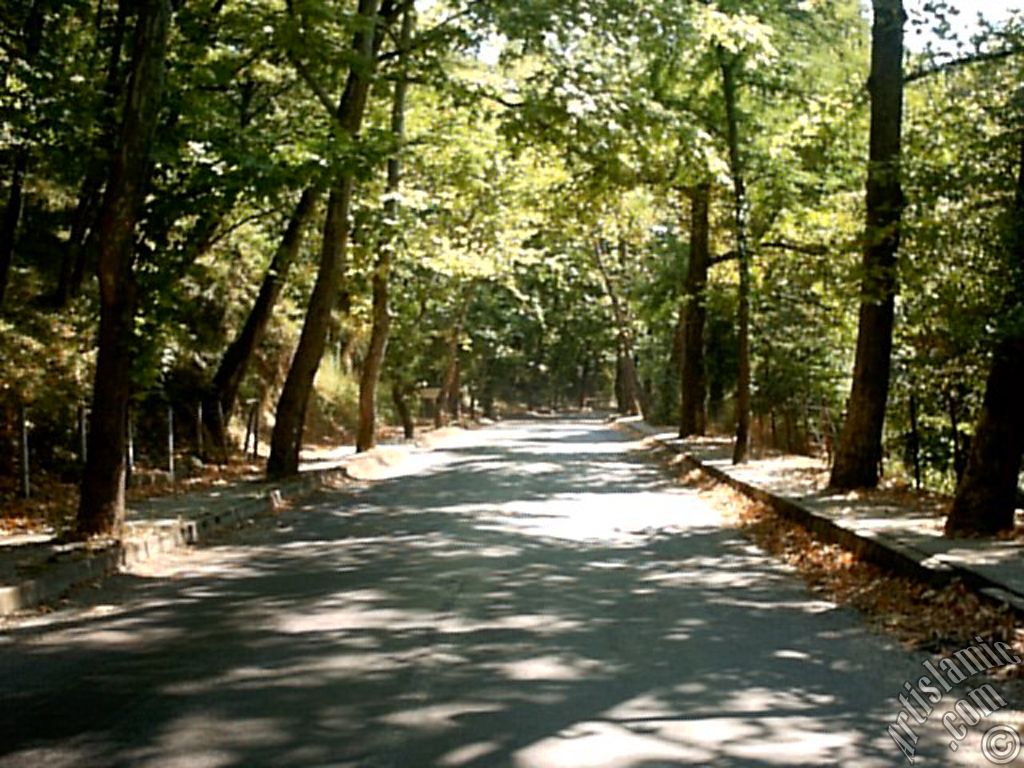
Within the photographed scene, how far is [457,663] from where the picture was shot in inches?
316

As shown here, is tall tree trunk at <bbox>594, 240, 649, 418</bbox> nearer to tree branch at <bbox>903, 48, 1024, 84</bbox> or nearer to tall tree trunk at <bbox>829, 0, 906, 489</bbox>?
tall tree trunk at <bbox>829, 0, 906, 489</bbox>

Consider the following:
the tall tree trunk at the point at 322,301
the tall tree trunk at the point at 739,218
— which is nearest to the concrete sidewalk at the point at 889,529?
the tall tree trunk at the point at 739,218

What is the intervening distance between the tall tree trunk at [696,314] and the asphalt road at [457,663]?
1704cm

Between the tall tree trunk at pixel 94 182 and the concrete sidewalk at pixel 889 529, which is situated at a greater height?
the tall tree trunk at pixel 94 182

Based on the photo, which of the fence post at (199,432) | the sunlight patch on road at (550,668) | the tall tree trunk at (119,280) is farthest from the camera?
the fence post at (199,432)

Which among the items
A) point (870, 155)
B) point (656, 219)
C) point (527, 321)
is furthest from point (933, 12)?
point (527, 321)

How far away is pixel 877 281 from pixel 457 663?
11021mm

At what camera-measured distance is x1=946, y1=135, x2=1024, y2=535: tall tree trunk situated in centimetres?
1255

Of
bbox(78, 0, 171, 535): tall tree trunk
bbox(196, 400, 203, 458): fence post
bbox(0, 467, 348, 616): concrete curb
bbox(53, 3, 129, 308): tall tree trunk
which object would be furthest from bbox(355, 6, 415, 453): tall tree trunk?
bbox(78, 0, 171, 535): tall tree trunk

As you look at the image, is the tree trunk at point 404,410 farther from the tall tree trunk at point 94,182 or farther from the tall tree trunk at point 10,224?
the tall tree trunk at point 10,224

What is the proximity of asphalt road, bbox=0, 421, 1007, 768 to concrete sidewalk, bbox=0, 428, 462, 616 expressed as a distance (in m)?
0.38

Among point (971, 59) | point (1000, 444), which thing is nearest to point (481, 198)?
point (971, 59)

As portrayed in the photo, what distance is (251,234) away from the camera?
89.7 ft

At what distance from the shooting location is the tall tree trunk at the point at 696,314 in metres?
31.0
